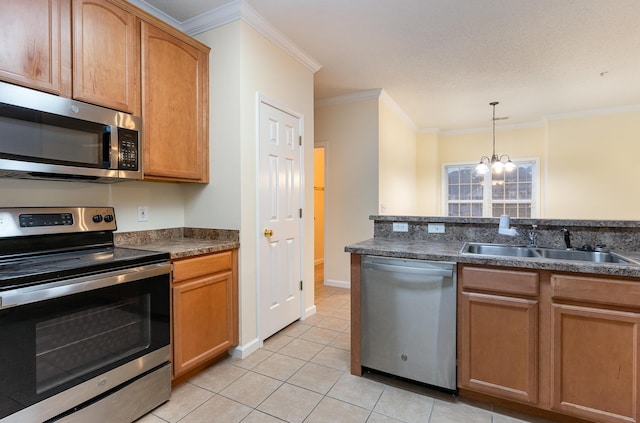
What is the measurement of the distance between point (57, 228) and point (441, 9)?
3023mm

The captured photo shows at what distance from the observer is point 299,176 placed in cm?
308

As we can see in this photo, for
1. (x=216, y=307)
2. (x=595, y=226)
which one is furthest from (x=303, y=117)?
(x=595, y=226)

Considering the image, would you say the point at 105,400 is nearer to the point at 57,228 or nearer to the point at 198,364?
the point at 198,364

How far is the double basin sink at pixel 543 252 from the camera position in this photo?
1.89 m

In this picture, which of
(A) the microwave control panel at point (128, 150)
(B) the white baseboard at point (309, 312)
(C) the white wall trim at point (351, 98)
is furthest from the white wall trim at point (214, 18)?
(B) the white baseboard at point (309, 312)

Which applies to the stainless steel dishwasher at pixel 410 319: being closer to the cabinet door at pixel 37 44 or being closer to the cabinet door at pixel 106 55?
the cabinet door at pixel 106 55

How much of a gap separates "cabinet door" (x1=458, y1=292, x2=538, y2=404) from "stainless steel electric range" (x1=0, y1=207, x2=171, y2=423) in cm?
174

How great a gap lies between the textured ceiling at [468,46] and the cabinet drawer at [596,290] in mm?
2072

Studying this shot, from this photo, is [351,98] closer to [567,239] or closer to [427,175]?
[427,175]

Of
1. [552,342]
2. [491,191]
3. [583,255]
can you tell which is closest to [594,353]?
[552,342]

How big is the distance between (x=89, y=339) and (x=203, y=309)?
2.25 feet

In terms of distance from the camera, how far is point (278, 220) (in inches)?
Result: 110

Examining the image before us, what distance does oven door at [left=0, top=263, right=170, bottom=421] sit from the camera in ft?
4.11

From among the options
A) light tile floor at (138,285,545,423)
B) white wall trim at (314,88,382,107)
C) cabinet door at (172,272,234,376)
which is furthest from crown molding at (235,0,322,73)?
light tile floor at (138,285,545,423)
